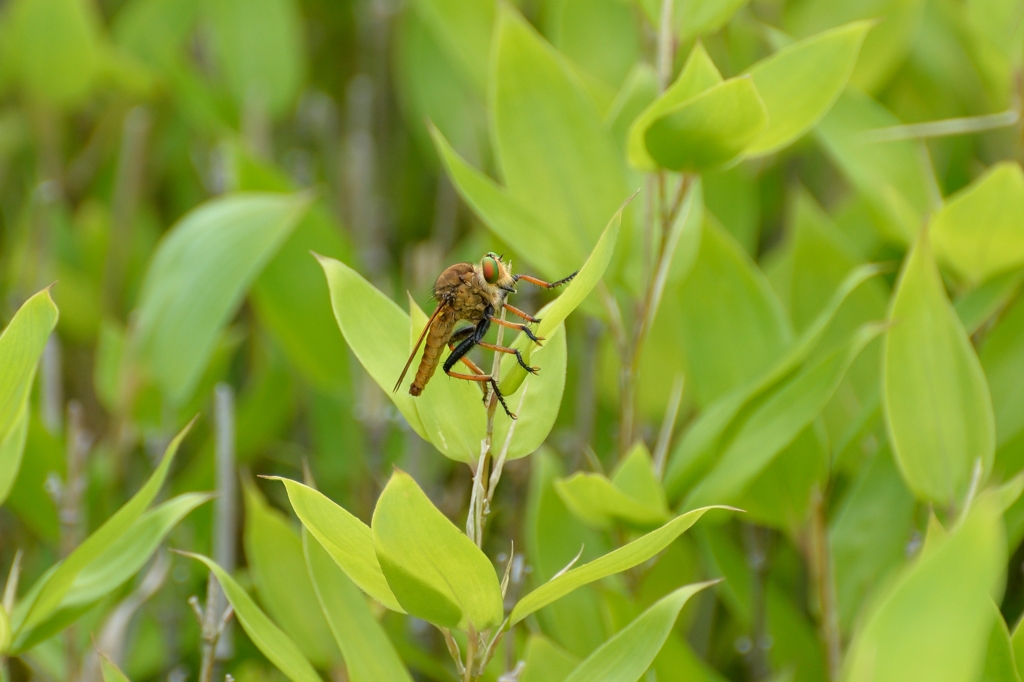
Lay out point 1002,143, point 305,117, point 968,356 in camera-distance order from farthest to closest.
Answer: point 305,117 → point 1002,143 → point 968,356

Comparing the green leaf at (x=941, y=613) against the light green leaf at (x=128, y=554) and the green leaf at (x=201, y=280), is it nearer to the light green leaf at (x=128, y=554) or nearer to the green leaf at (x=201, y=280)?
the light green leaf at (x=128, y=554)

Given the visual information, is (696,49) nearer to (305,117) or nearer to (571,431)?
(571,431)

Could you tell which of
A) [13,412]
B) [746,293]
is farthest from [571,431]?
[13,412]

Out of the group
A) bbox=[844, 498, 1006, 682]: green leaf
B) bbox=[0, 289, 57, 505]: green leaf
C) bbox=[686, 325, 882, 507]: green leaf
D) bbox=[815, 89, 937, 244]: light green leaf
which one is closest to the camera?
bbox=[844, 498, 1006, 682]: green leaf

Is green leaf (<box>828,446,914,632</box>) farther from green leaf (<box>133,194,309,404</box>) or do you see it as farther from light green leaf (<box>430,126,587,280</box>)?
green leaf (<box>133,194,309,404</box>)

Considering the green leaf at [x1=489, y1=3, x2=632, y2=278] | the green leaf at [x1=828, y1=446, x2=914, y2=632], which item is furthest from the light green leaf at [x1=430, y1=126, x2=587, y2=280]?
the green leaf at [x1=828, y1=446, x2=914, y2=632]

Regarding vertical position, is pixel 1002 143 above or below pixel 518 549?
above
